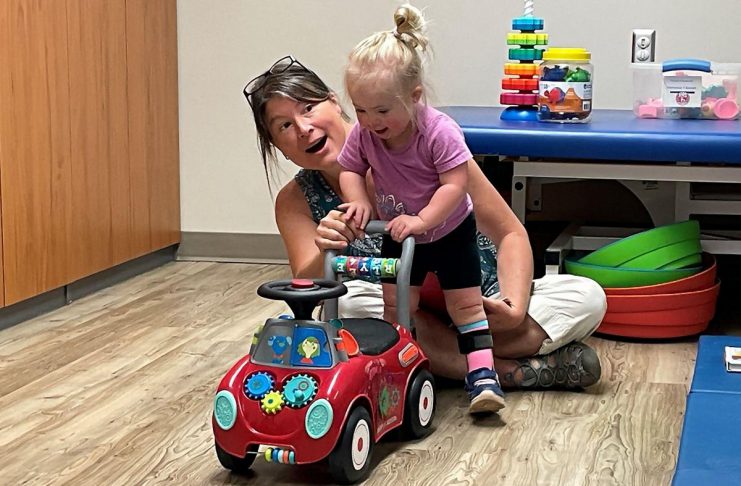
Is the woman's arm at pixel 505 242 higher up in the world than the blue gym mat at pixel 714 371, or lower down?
higher up

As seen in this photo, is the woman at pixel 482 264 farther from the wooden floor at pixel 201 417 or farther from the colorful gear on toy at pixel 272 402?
the colorful gear on toy at pixel 272 402

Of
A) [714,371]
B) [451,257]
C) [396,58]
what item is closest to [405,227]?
[451,257]

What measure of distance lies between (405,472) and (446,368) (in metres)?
0.53

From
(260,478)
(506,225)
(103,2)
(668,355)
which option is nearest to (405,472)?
(260,478)

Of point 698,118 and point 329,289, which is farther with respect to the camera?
point 698,118

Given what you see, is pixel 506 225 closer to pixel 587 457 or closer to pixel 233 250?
pixel 587 457

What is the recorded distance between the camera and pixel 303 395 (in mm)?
1763

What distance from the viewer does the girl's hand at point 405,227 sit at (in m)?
1.99

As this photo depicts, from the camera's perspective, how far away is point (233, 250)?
3.97m

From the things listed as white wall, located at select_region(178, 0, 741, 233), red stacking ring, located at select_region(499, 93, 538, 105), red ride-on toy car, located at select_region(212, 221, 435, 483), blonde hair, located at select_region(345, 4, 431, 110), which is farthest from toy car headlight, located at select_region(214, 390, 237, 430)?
white wall, located at select_region(178, 0, 741, 233)

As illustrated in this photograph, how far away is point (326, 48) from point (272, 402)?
223 cm

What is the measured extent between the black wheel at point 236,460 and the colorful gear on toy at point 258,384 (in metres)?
0.10

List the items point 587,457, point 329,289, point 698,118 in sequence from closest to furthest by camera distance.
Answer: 1. point 329,289
2. point 587,457
3. point 698,118

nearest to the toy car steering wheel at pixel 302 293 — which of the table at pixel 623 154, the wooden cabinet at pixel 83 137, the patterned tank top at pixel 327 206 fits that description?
the patterned tank top at pixel 327 206
